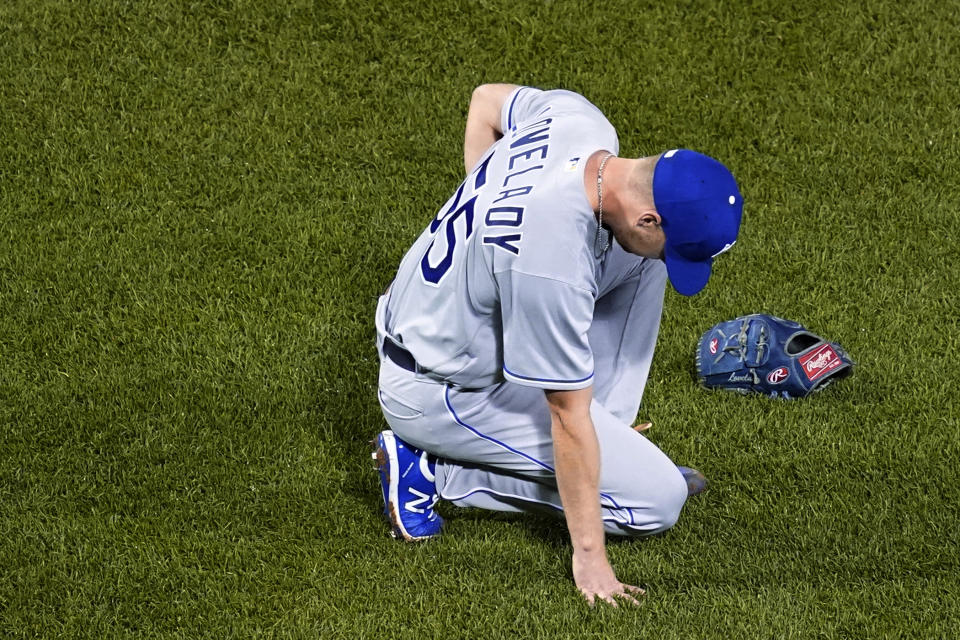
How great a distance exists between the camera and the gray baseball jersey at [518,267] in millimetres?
4141

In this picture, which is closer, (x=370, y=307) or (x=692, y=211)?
(x=692, y=211)

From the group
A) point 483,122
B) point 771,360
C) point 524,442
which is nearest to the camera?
point 524,442

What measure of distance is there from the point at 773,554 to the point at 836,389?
1216 millimetres

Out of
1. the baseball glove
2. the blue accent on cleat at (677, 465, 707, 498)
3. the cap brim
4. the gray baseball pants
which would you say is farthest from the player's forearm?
the baseball glove

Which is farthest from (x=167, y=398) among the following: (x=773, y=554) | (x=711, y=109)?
(x=711, y=109)

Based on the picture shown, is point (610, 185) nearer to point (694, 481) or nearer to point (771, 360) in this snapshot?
point (694, 481)

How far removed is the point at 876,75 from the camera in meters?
7.93

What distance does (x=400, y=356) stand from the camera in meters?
4.94

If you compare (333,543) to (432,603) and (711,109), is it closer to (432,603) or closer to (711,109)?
(432,603)

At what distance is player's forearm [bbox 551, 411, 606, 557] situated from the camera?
436 cm

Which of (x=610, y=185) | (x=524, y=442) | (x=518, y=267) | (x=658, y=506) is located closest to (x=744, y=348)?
(x=658, y=506)

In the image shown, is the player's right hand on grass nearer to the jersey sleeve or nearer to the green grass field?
the green grass field

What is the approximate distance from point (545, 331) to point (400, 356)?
3.10ft

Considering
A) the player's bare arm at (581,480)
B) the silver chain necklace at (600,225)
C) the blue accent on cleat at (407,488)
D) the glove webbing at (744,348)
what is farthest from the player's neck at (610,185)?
the glove webbing at (744,348)
